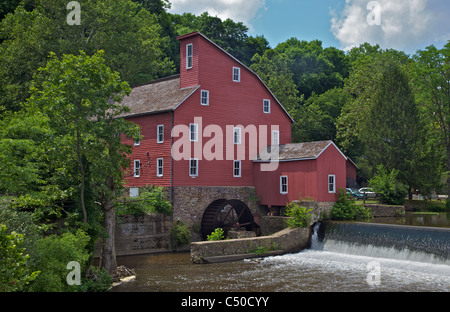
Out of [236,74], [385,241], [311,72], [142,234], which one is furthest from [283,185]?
[311,72]

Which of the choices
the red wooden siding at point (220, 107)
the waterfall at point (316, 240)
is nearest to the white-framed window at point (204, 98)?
the red wooden siding at point (220, 107)

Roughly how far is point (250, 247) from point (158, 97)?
1364cm

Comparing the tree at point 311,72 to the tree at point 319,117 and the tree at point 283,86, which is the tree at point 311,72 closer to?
the tree at point 319,117

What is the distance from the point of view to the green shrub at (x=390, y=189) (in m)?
38.0

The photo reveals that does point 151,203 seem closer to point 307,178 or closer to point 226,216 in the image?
point 226,216

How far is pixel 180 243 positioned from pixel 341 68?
53664mm

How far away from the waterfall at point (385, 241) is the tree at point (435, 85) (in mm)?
23194

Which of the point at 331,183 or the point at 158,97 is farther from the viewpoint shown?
→ the point at 158,97

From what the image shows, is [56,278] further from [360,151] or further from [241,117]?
[360,151]

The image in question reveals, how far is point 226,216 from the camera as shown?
33.6 meters

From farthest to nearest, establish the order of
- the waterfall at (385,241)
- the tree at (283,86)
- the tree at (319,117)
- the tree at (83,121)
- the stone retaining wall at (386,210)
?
1. the tree at (319,117)
2. the tree at (283,86)
3. the stone retaining wall at (386,210)
4. the waterfall at (385,241)
5. the tree at (83,121)

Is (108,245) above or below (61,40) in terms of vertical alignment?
below
